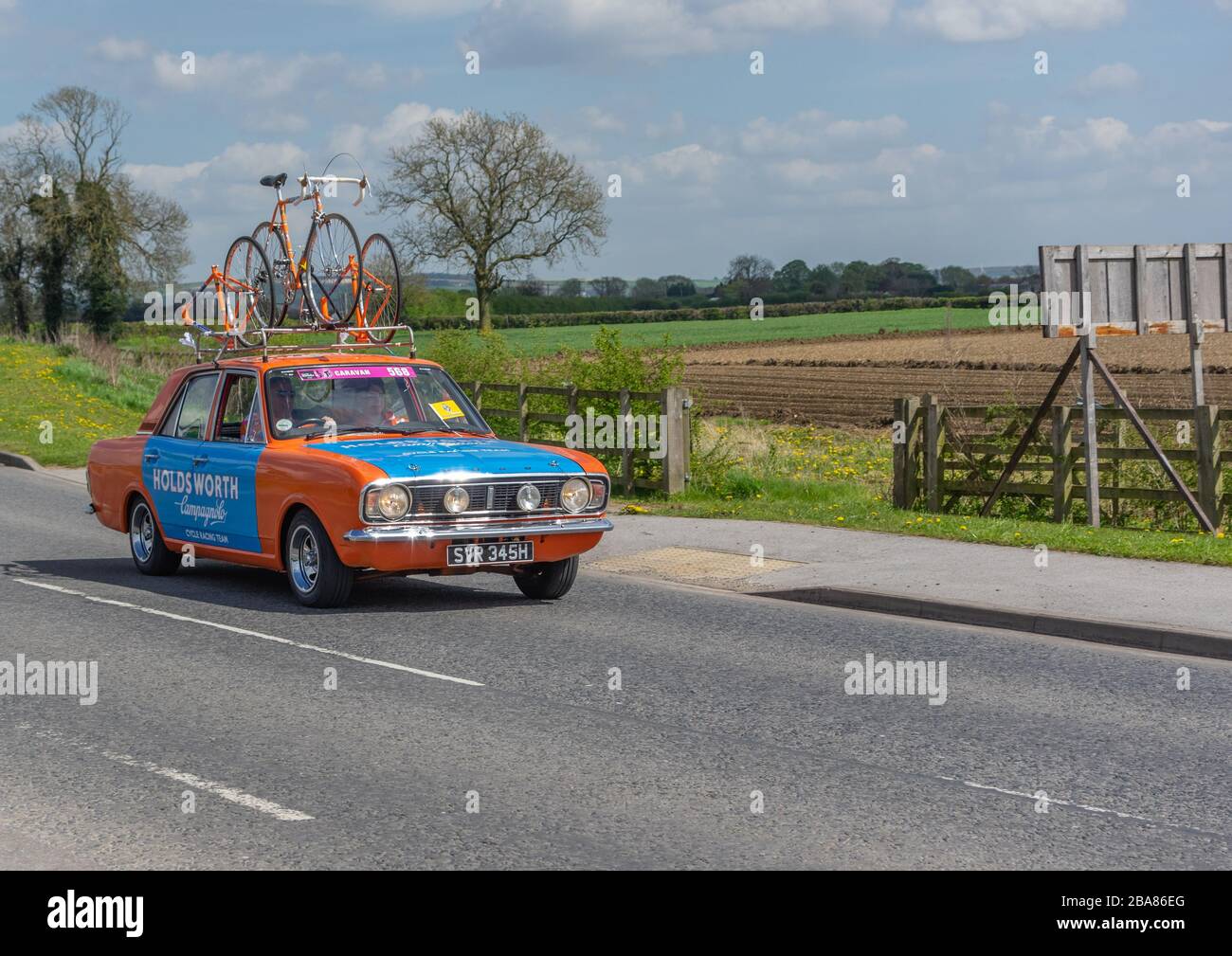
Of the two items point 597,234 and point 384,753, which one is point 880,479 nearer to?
point 384,753

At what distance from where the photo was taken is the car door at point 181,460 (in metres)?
12.8

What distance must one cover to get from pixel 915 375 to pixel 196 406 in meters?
38.6

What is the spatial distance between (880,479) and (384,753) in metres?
14.5

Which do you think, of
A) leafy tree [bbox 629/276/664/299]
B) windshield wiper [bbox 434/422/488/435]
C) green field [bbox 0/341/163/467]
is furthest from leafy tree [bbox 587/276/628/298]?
windshield wiper [bbox 434/422/488/435]

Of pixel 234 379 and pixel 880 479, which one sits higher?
pixel 234 379

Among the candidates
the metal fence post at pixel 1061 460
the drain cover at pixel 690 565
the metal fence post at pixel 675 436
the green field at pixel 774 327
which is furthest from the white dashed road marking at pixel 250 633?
the green field at pixel 774 327

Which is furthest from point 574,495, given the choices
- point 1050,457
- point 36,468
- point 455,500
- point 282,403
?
point 36,468

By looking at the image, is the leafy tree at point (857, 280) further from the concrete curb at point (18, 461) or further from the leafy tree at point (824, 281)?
the concrete curb at point (18, 461)

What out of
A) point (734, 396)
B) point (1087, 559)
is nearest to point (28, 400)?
point (734, 396)

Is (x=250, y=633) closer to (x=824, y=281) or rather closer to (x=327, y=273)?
(x=327, y=273)

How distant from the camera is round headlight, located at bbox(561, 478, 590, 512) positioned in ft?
37.8

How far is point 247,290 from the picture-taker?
13766 millimetres

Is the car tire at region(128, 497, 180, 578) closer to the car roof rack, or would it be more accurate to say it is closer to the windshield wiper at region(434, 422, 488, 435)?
the car roof rack
